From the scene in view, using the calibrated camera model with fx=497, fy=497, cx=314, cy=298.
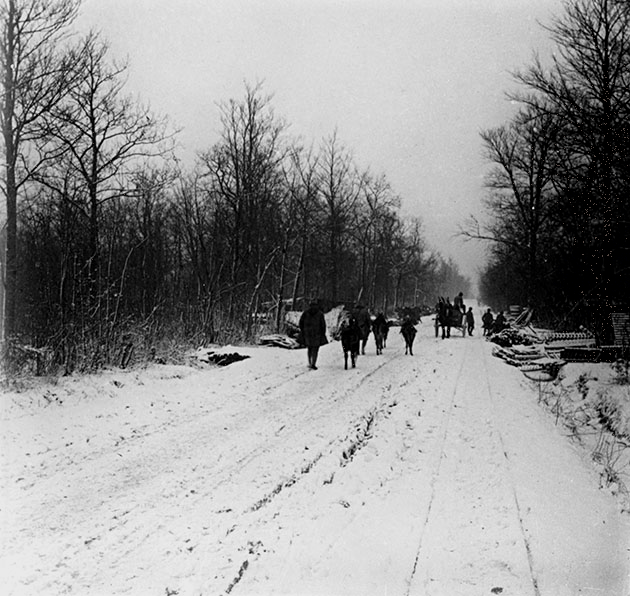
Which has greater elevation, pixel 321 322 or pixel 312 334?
pixel 321 322

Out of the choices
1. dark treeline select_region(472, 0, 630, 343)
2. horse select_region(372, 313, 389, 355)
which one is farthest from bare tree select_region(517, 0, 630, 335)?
horse select_region(372, 313, 389, 355)

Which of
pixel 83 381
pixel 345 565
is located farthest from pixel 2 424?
pixel 345 565

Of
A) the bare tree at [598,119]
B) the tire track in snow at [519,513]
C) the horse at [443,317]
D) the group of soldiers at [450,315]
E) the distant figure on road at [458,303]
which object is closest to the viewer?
the tire track in snow at [519,513]

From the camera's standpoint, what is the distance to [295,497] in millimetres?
5309

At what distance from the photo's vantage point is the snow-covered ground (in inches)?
150

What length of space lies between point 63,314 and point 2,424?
431 centimetres

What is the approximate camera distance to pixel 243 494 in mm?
5398

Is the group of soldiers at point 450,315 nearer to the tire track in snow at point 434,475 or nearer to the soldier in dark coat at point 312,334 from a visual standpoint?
the soldier in dark coat at point 312,334

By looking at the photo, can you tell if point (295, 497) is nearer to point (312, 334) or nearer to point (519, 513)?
point (519, 513)

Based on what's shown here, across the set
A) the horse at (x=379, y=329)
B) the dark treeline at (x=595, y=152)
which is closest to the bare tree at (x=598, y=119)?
the dark treeline at (x=595, y=152)

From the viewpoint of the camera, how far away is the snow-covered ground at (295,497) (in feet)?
12.5

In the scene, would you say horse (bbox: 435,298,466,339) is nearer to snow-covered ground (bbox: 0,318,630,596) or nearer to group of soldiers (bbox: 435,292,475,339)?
group of soldiers (bbox: 435,292,475,339)

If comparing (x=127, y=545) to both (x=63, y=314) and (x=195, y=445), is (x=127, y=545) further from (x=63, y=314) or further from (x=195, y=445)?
(x=63, y=314)

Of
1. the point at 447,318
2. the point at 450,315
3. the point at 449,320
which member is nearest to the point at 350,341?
the point at 447,318
